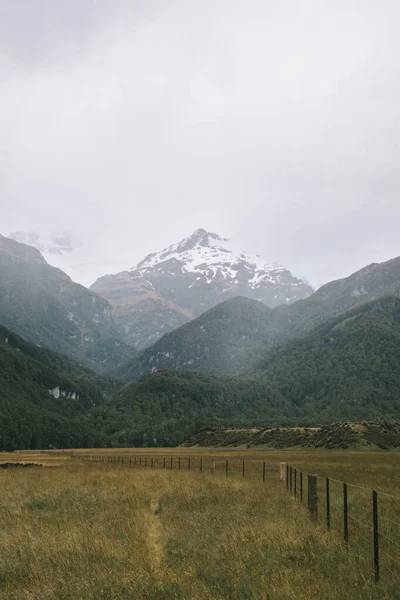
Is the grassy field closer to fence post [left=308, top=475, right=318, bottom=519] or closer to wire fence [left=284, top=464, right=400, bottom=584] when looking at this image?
wire fence [left=284, top=464, right=400, bottom=584]

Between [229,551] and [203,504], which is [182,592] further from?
[203,504]

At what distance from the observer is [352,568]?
1061 cm

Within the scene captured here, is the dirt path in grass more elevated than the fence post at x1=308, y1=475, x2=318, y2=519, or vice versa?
the fence post at x1=308, y1=475, x2=318, y2=519

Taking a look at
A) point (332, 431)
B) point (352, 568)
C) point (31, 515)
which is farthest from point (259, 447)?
point (352, 568)

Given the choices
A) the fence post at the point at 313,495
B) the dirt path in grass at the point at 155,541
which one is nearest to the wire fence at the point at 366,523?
the fence post at the point at 313,495

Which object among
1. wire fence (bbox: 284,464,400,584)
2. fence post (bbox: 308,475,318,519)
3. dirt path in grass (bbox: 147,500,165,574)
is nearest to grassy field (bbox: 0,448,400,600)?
dirt path in grass (bbox: 147,500,165,574)

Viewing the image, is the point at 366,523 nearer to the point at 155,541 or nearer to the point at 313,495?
the point at 313,495

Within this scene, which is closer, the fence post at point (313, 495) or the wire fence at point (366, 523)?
the wire fence at point (366, 523)

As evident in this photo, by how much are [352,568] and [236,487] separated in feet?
53.7

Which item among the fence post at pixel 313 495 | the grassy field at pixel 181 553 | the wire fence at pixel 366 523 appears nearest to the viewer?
the grassy field at pixel 181 553

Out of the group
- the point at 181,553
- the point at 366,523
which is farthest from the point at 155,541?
the point at 366,523

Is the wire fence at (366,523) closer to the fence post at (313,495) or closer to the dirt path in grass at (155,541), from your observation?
the fence post at (313,495)

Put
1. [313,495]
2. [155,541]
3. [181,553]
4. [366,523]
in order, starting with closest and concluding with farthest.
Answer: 1. [181,553]
2. [155,541]
3. [366,523]
4. [313,495]

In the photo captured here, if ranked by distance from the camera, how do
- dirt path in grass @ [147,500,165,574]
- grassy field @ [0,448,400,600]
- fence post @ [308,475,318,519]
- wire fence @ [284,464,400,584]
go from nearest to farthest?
grassy field @ [0,448,400,600] → wire fence @ [284,464,400,584] → dirt path in grass @ [147,500,165,574] → fence post @ [308,475,318,519]
